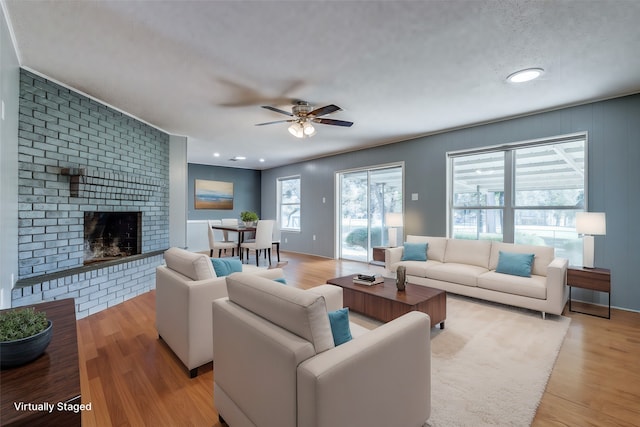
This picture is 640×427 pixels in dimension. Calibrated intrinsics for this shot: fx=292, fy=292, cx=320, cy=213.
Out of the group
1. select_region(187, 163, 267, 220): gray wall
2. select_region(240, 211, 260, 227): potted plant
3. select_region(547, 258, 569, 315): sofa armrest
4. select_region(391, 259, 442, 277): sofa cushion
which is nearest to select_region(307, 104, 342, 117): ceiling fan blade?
select_region(391, 259, 442, 277): sofa cushion

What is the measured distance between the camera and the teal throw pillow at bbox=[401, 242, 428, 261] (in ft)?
14.7

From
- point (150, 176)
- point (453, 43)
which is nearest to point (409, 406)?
point (453, 43)

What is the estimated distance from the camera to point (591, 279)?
3.16 meters

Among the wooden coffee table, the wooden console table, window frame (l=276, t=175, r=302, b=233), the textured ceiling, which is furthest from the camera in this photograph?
window frame (l=276, t=175, r=302, b=233)

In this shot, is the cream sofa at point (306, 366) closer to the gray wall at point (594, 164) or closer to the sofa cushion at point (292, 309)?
the sofa cushion at point (292, 309)

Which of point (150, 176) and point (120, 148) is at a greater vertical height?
point (120, 148)

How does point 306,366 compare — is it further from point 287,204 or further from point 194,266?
point 287,204

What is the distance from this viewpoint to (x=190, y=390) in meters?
1.94

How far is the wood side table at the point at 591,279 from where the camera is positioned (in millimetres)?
3074

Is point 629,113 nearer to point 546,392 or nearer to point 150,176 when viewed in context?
point 546,392

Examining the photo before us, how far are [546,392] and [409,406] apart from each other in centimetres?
122

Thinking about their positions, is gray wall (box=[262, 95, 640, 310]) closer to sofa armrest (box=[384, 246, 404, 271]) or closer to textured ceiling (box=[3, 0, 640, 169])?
textured ceiling (box=[3, 0, 640, 169])

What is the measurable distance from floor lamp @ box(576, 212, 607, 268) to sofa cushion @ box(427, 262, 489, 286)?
105cm

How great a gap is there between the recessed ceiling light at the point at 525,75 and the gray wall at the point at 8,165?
4.14 metres
